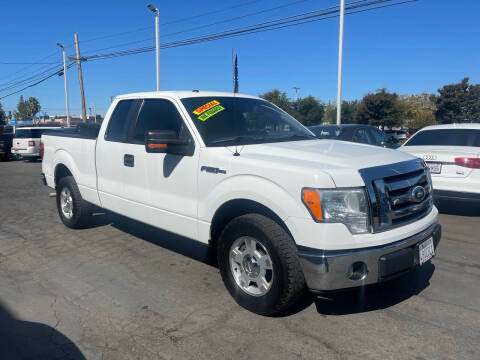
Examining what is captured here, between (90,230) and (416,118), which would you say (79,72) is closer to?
(90,230)

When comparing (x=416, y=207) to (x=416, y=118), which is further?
(x=416, y=118)

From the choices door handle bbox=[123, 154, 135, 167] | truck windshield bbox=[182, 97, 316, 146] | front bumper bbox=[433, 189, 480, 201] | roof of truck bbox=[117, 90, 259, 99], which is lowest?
front bumper bbox=[433, 189, 480, 201]

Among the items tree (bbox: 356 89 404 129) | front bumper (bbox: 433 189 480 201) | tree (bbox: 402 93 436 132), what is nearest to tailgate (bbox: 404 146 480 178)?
front bumper (bbox: 433 189 480 201)

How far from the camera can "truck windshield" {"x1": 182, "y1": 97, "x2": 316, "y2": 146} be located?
12.9 ft

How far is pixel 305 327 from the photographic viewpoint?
3205mm

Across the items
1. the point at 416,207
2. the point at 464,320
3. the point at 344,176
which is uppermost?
the point at 344,176

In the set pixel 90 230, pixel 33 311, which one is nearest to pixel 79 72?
pixel 90 230

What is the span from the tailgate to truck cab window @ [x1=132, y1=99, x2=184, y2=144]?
15.2 feet

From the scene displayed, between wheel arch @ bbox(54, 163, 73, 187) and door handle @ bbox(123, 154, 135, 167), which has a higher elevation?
door handle @ bbox(123, 154, 135, 167)

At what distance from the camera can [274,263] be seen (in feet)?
10.1

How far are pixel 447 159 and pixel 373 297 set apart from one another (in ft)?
12.3

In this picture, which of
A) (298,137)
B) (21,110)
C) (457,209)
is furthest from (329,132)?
(21,110)

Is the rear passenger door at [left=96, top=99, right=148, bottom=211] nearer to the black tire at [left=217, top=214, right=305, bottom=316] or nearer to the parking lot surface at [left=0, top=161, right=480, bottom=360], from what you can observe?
the parking lot surface at [left=0, top=161, right=480, bottom=360]

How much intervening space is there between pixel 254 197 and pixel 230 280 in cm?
86
